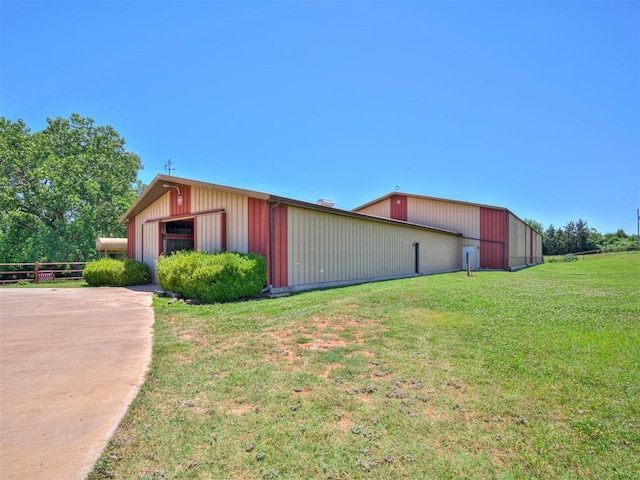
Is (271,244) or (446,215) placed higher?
(446,215)

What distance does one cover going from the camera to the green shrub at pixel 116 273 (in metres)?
13.8

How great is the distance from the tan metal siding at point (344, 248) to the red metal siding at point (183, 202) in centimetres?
484

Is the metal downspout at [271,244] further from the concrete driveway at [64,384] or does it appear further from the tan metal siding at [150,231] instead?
the tan metal siding at [150,231]

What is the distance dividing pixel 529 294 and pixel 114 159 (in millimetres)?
29628

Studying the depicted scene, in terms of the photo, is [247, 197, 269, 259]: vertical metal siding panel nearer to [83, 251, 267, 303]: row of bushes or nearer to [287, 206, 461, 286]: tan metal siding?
[83, 251, 267, 303]: row of bushes

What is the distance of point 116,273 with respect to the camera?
13.8 metres

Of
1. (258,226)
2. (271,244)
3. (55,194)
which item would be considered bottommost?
(271,244)

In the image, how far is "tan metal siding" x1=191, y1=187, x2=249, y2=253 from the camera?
34.8 ft

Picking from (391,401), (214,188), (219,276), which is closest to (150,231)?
(214,188)

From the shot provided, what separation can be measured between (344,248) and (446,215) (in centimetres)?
1401

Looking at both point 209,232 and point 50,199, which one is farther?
point 50,199

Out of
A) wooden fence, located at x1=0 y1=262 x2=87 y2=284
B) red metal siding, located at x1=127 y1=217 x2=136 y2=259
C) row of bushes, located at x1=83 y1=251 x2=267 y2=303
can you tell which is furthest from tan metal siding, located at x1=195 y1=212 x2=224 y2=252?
wooden fence, located at x1=0 y1=262 x2=87 y2=284

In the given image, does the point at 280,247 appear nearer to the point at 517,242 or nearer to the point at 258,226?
the point at 258,226

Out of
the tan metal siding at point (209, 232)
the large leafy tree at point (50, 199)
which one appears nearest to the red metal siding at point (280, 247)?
the tan metal siding at point (209, 232)
